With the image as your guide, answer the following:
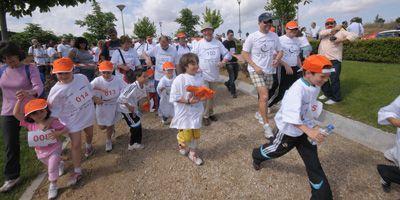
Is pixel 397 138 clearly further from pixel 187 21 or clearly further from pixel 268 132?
pixel 187 21

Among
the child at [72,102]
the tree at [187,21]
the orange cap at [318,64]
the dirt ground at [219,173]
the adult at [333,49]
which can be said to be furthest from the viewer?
the tree at [187,21]

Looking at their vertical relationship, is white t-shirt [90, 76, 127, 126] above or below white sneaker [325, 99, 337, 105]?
above

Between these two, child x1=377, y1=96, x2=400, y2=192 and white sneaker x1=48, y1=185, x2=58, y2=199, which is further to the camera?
white sneaker x1=48, y1=185, x2=58, y2=199

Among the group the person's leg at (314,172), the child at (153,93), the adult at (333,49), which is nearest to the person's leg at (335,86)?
the adult at (333,49)

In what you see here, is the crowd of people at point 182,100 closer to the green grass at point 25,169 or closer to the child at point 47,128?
the child at point 47,128

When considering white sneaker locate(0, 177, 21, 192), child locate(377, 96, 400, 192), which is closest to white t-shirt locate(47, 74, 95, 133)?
white sneaker locate(0, 177, 21, 192)

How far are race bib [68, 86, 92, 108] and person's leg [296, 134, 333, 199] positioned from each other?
3017 millimetres

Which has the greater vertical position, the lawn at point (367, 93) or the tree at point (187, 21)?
the tree at point (187, 21)

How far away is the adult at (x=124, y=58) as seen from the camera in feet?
21.4

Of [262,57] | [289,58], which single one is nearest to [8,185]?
[262,57]

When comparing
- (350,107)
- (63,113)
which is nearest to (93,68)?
(63,113)

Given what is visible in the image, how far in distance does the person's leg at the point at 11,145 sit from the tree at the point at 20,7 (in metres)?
5.47

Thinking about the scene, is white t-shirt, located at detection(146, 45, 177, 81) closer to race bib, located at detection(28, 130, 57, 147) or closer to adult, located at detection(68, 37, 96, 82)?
adult, located at detection(68, 37, 96, 82)

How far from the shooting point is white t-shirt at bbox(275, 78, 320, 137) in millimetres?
2906
